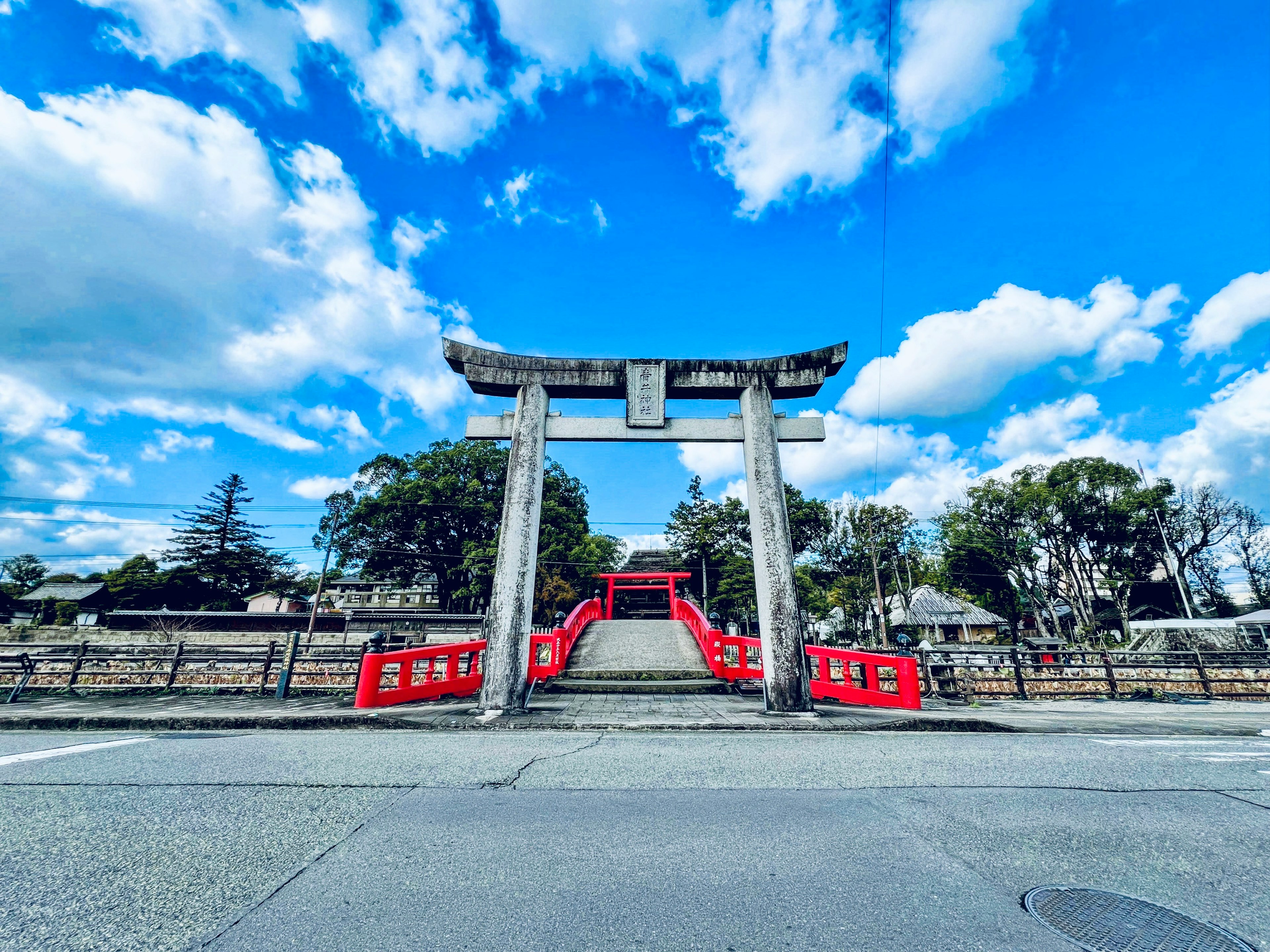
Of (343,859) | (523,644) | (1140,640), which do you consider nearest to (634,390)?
(523,644)

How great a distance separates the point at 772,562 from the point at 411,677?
246 inches

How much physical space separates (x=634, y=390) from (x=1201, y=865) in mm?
7683

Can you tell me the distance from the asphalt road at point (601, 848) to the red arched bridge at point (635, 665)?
3544 millimetres

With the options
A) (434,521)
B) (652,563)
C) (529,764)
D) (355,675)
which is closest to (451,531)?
(434,521)

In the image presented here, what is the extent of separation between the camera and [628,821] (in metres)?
3.09

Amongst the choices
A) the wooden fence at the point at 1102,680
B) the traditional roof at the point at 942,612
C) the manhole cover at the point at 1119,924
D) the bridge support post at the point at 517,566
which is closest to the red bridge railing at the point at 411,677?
the bridge support post at the point at 517,566

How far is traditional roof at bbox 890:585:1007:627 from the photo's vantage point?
111 feet

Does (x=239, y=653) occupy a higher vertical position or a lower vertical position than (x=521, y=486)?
lower

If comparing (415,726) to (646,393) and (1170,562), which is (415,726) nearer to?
(646,393)

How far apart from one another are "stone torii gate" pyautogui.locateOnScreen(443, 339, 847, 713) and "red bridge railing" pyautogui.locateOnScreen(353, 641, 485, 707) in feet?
4.41

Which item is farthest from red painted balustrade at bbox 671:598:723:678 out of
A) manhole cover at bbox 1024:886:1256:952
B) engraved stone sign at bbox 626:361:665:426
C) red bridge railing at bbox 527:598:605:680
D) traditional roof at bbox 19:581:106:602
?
traditional roof at bbox 19:581:106:602

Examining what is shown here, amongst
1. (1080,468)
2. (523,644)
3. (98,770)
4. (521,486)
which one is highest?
(1080,468)

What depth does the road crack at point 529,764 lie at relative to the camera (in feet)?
12.6

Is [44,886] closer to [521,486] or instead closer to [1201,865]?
[1201,865]
